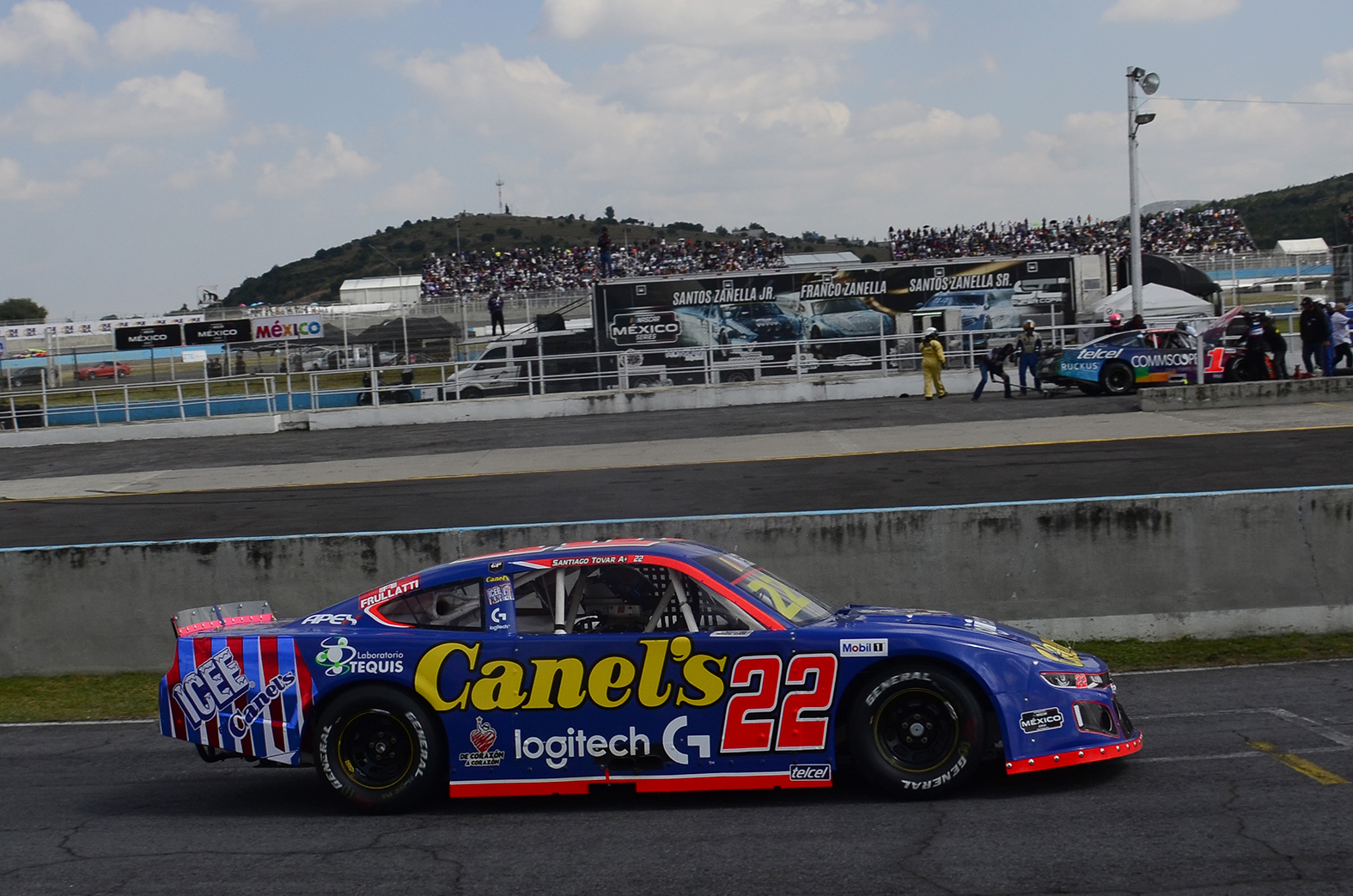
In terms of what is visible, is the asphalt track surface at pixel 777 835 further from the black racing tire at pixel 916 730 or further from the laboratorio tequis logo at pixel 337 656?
the laboratorio tequis logo at pixel 337 656

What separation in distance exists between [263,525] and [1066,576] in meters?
9.44

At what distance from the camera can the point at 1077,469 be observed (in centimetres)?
1549

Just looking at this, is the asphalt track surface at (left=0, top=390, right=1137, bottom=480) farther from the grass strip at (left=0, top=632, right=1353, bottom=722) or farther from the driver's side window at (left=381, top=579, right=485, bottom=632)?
the driver's side window at (left=381, top=579, right=485, bottom=632)

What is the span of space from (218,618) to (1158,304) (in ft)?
97.0

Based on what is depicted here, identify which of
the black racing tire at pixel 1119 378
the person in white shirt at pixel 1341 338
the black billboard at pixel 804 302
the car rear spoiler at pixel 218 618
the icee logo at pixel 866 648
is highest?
the black billboard at pixel 804 302

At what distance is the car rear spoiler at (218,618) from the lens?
6949 mm

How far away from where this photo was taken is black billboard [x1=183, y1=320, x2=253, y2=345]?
105 ft

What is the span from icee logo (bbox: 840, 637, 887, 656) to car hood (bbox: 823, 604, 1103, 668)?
0.08 m

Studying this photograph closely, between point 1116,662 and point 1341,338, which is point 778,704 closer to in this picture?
point 1116,662

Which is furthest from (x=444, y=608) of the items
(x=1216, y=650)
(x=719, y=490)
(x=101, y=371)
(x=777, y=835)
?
(x=101, y=371)

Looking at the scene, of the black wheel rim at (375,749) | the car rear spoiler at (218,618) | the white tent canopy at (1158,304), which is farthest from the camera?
the white tent canopy at (1158,304)

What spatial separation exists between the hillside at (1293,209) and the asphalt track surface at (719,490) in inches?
3388

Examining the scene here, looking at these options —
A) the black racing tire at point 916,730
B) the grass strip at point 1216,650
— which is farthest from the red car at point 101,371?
the black racing tire at point 916,730

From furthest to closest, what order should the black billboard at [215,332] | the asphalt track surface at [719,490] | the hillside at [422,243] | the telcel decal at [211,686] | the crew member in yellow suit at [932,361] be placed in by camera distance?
the hillside at [422,243] < the black billboard at [215,332] < the crew member in yellow suit at [932,361] < the asphalt track surface at [719,490] < the telcel decal at [211,686]
